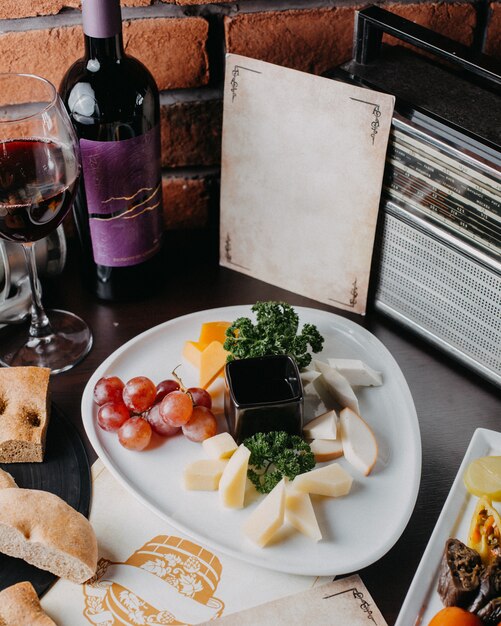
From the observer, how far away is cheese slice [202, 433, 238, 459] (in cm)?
94

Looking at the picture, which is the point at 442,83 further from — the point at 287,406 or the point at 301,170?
the point at 287,406

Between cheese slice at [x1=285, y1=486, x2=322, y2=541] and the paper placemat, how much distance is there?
2.1 inches

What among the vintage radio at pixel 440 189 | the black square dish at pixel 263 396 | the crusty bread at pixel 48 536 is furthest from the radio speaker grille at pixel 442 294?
the crusty bread at pixel 48 536

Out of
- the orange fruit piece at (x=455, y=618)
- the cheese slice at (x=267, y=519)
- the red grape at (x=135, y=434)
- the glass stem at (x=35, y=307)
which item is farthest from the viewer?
the glass stem at (x=35, y=307)

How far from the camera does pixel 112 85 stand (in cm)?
100

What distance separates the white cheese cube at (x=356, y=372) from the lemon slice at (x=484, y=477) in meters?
0.19

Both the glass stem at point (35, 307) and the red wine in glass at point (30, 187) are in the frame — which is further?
the glass stem at point (35, 307)

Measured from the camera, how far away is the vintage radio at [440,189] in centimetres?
98

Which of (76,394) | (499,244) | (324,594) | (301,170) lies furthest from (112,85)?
(324,594)

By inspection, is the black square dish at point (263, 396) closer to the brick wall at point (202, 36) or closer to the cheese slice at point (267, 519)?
the cheese slice at point (267, 519)

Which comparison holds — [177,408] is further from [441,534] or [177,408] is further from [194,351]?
[441,534]

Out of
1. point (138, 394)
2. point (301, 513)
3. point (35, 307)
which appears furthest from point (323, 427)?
point (35, 307)

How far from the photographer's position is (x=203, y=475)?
0.93m

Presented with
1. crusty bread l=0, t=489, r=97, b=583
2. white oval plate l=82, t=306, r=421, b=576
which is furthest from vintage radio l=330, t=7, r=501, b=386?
crusty bread l=0, t=489, r=97, b=583
